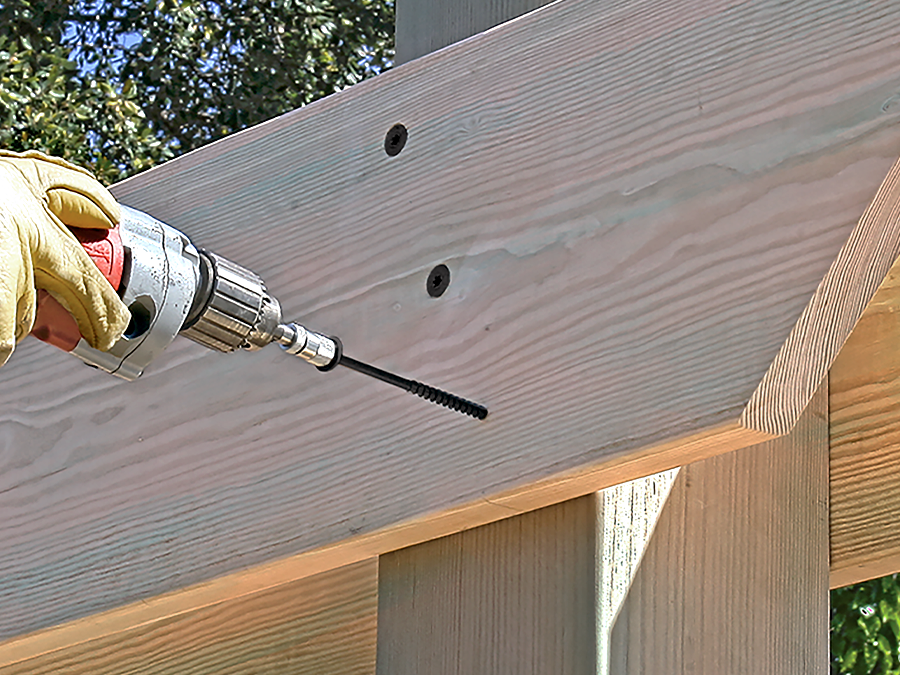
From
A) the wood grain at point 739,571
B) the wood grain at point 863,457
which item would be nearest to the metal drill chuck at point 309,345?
the wood grain at point 739,571

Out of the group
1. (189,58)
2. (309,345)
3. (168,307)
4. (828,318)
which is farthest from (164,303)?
(189,58)

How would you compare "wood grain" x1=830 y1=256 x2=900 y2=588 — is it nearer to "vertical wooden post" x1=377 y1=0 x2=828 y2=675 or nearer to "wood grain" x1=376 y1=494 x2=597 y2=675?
"vertical wooden post" x1=377 y1=0 x2=828 y2=675

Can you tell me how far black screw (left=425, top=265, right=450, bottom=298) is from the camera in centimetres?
92

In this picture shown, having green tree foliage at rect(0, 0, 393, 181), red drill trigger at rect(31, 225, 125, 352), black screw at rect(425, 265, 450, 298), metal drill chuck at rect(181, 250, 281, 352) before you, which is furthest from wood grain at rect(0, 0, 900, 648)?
green tree foliage at rect(0, 0, 393, 181)

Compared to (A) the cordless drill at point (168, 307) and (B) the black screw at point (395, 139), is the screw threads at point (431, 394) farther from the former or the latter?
(B) the black screw at point (395, 139)

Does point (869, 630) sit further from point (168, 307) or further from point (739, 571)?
point (168, 307)

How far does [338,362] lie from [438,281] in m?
0.09

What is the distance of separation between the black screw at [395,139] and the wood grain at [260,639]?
0.35 meters

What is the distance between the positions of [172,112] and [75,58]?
379mm

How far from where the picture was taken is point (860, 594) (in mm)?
4039

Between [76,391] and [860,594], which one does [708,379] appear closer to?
[76,391]

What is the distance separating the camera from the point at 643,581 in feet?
2.89

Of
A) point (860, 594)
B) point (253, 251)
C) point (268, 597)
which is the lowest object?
point (268, 597)

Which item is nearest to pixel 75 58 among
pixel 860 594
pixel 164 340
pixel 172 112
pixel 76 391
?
pixel 172 112
